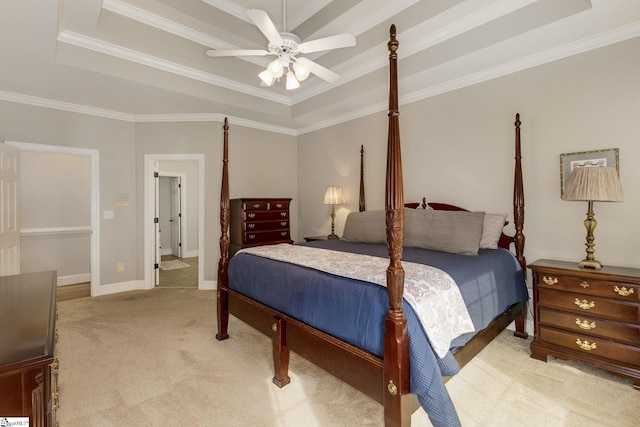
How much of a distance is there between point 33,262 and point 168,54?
378 centimetres

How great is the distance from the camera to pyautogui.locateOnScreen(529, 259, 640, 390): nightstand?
2.05 metres

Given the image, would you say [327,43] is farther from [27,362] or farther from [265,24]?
[27,362]

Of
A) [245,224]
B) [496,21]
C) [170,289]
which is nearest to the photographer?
[496,21]

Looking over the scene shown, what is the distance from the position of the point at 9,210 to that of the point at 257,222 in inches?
111

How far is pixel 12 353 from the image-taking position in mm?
847

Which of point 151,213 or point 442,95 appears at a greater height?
point 442,95

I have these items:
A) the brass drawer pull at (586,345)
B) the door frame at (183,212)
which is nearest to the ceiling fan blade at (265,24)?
the brass drawer pull at (586,345)

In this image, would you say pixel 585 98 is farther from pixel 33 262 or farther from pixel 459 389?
pixel 33 262

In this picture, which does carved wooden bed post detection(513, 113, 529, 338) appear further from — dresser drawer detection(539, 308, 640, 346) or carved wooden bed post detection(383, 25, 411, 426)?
carved wooden bed post detection(383, 25, 411, 426)

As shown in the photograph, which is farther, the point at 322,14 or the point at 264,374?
the point at 322,14

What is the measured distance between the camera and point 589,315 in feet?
7.23

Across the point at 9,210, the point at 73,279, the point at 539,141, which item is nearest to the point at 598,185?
the point at 539,141

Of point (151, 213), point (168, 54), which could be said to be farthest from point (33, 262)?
point (168, 54)

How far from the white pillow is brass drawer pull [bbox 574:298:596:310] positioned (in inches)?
28.4
